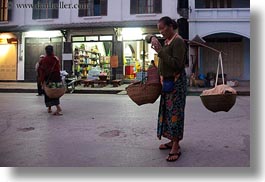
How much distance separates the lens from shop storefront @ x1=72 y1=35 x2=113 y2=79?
14.2 metres

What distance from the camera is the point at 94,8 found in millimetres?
13695

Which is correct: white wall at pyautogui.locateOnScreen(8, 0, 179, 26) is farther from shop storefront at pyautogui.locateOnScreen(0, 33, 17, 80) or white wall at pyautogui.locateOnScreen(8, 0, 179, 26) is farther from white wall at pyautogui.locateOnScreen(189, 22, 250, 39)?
shop storefront at pyautogui.locateOnScreen(0, 33, 17, 80)

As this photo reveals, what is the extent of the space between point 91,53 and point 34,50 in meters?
2.53

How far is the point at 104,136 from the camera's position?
420 cm

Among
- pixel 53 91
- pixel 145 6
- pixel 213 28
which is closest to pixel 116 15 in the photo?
pixel 145 6

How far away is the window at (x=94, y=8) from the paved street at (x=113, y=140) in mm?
8010

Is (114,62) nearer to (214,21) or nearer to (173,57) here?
(214,21)

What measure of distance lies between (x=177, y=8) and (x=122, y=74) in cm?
346

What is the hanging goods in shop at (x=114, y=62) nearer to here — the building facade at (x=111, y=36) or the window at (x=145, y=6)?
the building facade at (x=111, y=36)

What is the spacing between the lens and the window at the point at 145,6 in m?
13.6

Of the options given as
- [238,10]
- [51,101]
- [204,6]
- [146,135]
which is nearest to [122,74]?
[204,6]

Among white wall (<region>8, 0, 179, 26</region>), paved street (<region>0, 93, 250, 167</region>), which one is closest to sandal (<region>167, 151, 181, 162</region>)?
paved street (<region>0, 93, 250, 167</region>)

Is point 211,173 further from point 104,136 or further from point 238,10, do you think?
point 238,10

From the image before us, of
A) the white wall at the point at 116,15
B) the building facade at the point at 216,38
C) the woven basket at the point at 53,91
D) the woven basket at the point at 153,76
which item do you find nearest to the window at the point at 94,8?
the white wall at the point at 116,15
